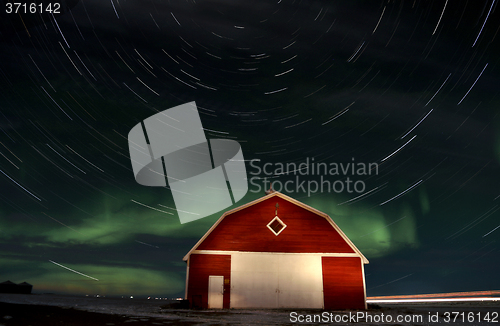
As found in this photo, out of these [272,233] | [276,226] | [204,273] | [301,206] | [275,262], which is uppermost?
[301,206]

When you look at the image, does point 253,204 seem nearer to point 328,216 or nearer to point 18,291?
point 328,216

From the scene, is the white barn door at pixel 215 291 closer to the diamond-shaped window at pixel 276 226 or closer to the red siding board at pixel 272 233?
the red siding board at pixel 272 233

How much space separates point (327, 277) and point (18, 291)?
140ft

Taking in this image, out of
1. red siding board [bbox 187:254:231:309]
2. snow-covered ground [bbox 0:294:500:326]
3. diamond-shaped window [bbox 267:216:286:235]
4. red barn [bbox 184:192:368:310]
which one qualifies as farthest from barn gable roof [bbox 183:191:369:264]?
snow-covered ground [bbox 0:294:500:326]

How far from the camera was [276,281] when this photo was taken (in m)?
18.2

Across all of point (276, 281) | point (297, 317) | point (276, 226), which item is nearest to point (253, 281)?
point (276, 281)

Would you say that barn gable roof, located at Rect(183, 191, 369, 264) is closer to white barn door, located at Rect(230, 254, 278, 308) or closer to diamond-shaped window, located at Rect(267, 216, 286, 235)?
diamond-shaped window, located at Rect(267, 216, 286, 235)

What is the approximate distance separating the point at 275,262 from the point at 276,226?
193 cm

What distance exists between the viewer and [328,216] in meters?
19.2

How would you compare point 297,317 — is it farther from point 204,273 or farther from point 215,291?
point 204,273

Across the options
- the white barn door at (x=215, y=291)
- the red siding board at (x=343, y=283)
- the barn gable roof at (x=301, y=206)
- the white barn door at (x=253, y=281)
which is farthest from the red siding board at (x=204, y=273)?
the red siding board at (x=343, y=283)

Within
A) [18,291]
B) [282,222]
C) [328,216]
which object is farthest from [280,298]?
[18,291]

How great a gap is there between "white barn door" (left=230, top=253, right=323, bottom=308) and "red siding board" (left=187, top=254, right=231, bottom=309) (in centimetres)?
32

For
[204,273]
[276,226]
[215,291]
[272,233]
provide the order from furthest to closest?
[276,226] < [272,233] < [204,273] < [215,291]
